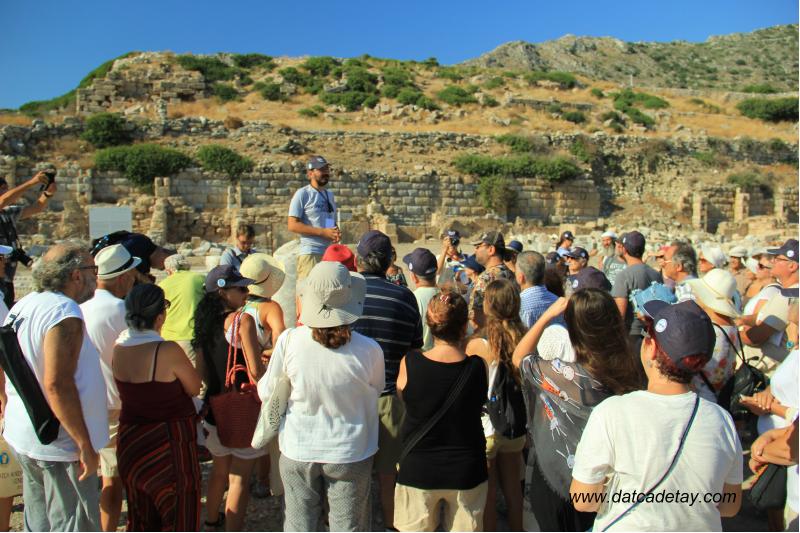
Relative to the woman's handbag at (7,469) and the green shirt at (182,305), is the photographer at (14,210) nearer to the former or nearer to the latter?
the green shirt at (182,305)

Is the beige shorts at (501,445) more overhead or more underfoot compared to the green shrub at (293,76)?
more underfoot

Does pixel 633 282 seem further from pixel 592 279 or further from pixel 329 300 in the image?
pixel 329 300

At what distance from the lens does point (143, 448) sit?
10.6 ft

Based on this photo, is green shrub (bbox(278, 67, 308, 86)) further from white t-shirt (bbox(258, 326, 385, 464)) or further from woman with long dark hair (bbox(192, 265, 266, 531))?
white t-shirt (bbox(258, 326, 385, 464))

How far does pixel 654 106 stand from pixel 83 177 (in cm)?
3339

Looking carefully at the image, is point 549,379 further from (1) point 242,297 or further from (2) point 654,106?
(2) point 654,106

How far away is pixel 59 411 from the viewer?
2984 mm

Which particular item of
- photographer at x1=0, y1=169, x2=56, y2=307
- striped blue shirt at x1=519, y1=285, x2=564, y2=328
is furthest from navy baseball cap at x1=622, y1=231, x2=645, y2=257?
photographer at x1=0, y1=169, x2=56, y2=307

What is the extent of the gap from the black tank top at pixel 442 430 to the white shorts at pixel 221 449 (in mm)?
1040

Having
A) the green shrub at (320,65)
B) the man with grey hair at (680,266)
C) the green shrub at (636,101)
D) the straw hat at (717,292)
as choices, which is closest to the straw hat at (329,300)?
the straw hat at (717,292)

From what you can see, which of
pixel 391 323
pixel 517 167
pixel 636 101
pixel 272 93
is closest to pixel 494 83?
pixel 636 101

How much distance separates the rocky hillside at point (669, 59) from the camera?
68375mm

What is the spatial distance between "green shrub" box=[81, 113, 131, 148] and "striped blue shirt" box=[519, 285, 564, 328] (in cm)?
2249

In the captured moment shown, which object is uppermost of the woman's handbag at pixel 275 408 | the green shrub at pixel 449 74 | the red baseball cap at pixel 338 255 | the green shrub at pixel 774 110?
the green shrub at pixel 449 74
